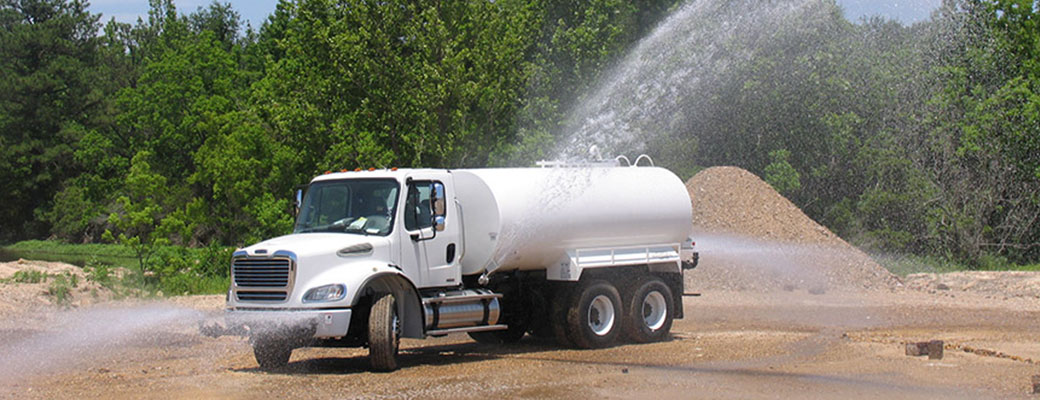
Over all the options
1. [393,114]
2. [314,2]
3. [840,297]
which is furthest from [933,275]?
[314,2]

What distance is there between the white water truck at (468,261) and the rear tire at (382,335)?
0.05 ft

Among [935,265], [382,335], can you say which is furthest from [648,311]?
[935,265]

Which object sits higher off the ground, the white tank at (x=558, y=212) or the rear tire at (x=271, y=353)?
the white tank at (x=558, y=212)

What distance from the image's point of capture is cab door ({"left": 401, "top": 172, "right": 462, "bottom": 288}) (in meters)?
15.4

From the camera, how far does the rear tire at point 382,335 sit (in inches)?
560

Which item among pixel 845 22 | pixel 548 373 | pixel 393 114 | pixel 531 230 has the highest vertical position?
pixel 845 22

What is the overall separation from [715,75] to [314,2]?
15260mm

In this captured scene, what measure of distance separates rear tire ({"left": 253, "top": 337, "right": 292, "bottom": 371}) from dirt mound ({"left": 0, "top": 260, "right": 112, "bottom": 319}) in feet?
30.9

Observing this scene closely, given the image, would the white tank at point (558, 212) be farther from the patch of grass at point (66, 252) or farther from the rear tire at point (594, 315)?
the patch of grass at point (66, 252)

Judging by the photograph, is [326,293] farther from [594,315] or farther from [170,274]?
[170,274]

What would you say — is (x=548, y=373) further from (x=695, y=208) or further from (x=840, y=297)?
(x=695, y=208)

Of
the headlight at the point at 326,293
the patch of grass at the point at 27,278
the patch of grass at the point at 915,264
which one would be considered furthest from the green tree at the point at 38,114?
the headlight at the point at 326,293

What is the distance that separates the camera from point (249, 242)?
3794cm

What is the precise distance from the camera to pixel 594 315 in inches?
701
